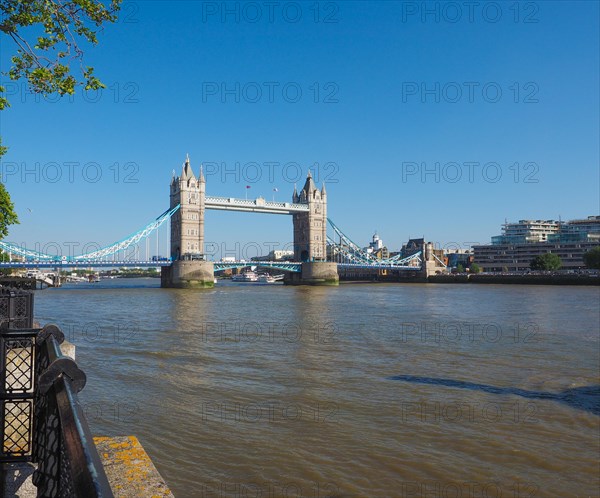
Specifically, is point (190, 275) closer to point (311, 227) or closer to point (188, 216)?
point (188, 216)

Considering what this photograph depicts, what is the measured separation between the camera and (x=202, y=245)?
72938 mm

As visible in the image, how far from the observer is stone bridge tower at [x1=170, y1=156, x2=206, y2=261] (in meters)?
72.1

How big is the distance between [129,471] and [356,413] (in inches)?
187

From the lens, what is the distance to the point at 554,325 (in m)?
20.3

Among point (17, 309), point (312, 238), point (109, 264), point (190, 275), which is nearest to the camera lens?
point (17, 309)

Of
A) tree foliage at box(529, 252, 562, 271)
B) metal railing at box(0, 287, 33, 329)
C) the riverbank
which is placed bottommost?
the riverbank

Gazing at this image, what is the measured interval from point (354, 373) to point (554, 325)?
13345mm

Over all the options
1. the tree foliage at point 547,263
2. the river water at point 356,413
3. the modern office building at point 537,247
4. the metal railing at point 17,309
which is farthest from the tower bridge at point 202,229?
the metal railing at point 17,309

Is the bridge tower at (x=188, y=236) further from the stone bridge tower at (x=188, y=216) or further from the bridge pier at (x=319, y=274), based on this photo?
the bridge pier at (x=319, y=274)

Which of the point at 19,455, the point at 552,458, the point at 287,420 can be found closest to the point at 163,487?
the point at 19,455

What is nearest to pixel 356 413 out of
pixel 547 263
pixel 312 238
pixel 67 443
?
pixel 67 443

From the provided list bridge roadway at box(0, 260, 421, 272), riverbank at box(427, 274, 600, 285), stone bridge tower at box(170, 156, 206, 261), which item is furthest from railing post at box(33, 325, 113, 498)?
riverbank at box(427, 274, 600, 285)

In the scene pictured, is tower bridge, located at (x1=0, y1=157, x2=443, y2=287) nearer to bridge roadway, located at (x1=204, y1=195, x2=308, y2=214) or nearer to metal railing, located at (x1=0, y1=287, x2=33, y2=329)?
bridge roadway, located at (x1=204, y1=195, x2=308, y2=214)

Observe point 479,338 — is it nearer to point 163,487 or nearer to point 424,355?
point 424,355
